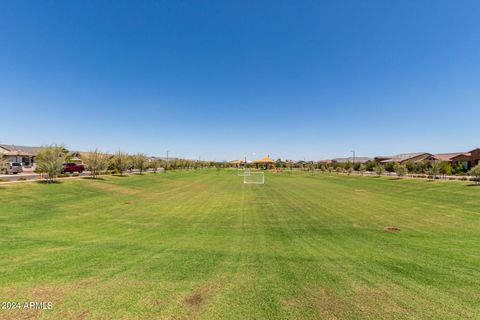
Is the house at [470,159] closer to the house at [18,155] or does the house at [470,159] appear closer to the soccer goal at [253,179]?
the soccer goal at [253,179]

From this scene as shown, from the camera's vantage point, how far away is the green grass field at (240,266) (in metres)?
5.29

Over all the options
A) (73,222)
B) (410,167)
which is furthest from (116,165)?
(410,167)

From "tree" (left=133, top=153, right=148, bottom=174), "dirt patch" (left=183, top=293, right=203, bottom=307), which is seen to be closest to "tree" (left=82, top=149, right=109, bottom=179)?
"tree" (left=133, top=153, right=148, bottom=174)

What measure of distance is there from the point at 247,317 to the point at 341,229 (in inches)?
409

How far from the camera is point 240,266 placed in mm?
7824

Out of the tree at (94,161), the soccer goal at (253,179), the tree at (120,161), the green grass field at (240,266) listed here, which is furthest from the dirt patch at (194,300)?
the tree at (120,161)

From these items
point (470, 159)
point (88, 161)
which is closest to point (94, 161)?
point (88, 161)

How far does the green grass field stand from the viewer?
529cm

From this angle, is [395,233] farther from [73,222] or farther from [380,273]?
[73,222]

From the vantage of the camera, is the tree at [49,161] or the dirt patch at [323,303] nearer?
the dirt patch at [323,303]

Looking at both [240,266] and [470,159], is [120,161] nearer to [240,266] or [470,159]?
[240,266]

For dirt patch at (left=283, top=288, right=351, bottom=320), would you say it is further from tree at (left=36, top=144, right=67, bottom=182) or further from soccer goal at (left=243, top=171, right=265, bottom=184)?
soccer goal at (left=243, top=171, right=265, bottom=184)

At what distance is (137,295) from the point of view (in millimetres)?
5719

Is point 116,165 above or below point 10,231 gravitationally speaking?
above
